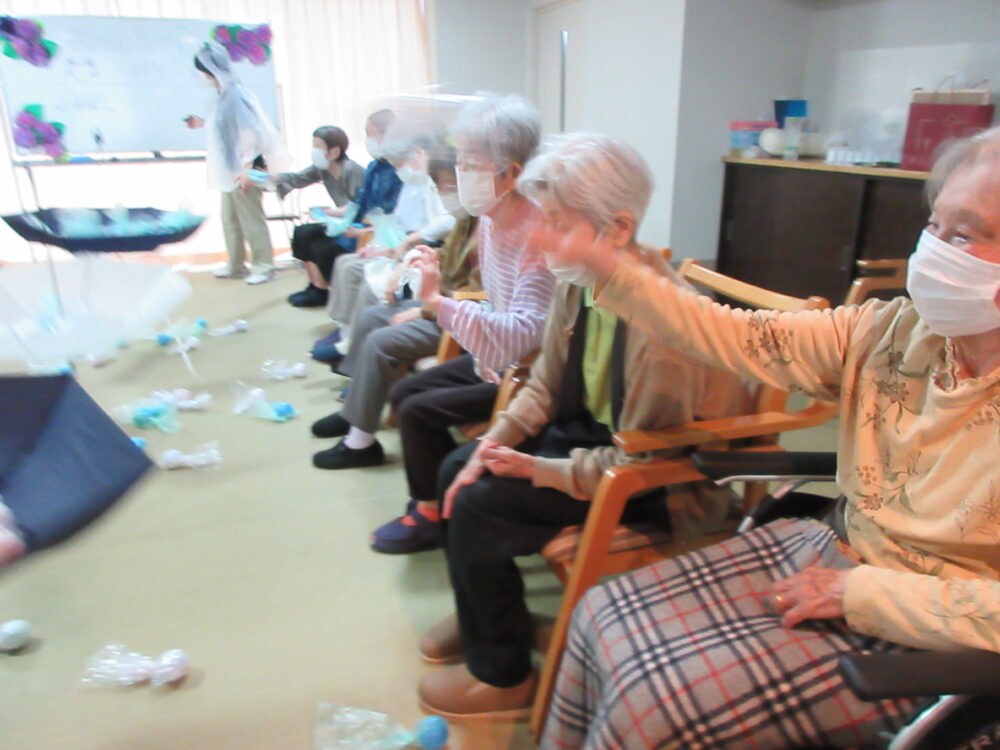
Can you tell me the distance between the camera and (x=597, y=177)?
1.31 metres

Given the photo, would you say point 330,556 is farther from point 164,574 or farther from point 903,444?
point 903,444

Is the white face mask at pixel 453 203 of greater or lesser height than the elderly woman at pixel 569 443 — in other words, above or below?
above

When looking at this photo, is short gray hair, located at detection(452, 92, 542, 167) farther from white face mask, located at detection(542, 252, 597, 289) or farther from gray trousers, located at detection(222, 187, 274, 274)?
gray trousers, located at detection(222, 187, 274, 274)

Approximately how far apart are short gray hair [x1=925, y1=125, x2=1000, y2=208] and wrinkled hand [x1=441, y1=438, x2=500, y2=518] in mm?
872

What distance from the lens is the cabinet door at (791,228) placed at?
11.4 ft

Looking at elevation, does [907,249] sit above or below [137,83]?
below

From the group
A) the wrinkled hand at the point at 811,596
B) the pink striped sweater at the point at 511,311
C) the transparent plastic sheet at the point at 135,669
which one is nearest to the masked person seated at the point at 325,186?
Answer: the pink striped sweater at the point at 511,311

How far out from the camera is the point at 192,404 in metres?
2.98

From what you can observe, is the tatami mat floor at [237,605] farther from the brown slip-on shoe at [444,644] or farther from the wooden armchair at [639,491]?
the wooden armchair at [639,491]

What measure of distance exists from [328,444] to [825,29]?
3570 millimetres

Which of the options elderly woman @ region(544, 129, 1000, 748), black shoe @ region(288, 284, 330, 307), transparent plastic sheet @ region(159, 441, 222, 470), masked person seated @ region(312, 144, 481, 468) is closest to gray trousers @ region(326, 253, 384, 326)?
masked person seated @ region(312, 144, 481, 468)

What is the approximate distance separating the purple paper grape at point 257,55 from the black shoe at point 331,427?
338 cm

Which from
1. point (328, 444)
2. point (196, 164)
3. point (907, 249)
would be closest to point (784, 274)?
point (907, 249)

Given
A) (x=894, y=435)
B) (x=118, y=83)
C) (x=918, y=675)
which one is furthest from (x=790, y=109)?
(x=118, y=83)
